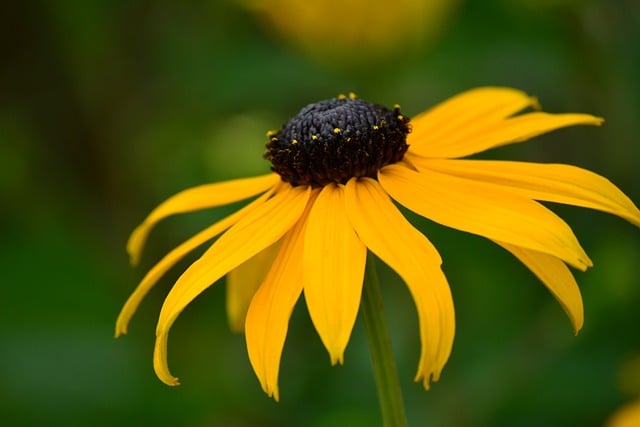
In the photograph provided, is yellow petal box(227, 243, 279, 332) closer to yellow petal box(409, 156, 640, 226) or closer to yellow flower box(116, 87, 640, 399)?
yellow flower box(116, 87, 640, 399)

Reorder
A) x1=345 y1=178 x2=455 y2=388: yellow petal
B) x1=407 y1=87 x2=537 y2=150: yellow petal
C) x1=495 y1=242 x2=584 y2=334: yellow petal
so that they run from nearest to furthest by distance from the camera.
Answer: x1=345 y1=178 x2=455 y2=388: yellow petal
x1=495 y1=242 x2=584 y2=334: yellow petal
x1=407 y1=87 x2=537 y2=150: yellow petal

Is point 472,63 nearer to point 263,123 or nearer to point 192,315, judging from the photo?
point 263,123

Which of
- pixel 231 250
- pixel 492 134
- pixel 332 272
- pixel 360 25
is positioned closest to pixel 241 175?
pixel 360 25

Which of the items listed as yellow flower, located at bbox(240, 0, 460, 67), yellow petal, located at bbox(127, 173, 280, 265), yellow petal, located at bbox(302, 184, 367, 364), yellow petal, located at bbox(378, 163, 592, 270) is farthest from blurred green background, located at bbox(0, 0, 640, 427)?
yellow petal, located at bbox(302, 184, 367, 364)

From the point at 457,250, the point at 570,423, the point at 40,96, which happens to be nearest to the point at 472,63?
the point at 457,250

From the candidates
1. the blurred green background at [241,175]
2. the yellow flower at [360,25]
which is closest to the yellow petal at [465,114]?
the blurred green background at [241,175]
